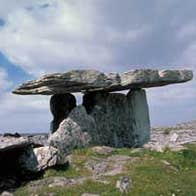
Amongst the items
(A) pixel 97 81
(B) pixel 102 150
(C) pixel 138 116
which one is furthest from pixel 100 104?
(B) pixel 102 150

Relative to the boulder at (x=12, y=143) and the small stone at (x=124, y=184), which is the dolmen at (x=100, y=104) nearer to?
the boulder at (x=12, y=143)

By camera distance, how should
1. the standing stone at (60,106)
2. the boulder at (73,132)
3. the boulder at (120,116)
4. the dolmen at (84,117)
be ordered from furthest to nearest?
the standing stone at (60,106) → the boulder at (120,116) → the boulder at (73,132) → the dolmen at (84,117)

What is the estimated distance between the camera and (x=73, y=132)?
31.2 meters

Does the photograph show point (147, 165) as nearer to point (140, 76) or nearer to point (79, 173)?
point (79, 173)

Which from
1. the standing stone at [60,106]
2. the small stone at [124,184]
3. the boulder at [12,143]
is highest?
the standing stone at [60,106]

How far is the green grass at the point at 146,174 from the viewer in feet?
72.7

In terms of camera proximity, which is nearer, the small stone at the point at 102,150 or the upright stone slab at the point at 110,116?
the small stone at the point at 102,150

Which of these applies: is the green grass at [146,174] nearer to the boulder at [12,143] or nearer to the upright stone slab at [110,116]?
the boulder at [12,143]

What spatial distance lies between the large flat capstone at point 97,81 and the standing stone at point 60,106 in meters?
1.54

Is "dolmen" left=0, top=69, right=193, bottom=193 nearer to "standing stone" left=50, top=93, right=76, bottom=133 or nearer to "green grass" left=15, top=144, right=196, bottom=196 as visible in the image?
"standing stone" left=50, top=93, right=76, bottom=133

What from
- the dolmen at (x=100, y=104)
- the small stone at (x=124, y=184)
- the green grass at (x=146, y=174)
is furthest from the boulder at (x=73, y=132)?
the small stone at (x=124, y=184)

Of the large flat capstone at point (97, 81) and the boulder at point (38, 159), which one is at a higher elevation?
the large flat capstone at point (97, 81)

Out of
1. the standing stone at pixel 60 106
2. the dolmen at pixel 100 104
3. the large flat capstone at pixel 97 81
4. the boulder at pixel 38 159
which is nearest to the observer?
the boulder at pixel 38 159

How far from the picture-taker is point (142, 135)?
120 feet
